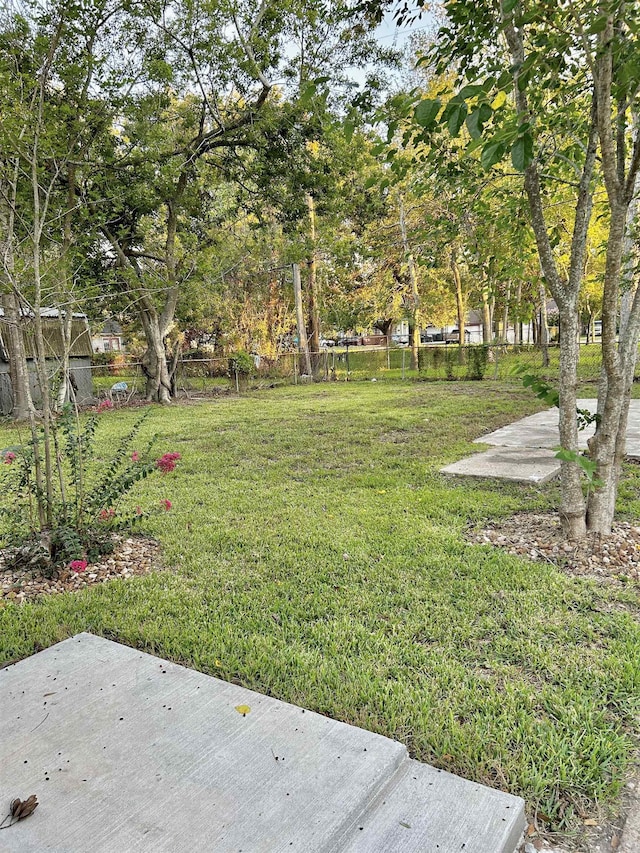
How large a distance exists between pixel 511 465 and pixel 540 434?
1.67 metres

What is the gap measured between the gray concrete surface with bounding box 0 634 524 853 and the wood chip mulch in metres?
1.04

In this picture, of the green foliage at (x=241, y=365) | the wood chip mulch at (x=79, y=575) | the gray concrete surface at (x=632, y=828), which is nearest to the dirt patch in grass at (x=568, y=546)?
the gray concrete surface at (x=632, y=828)

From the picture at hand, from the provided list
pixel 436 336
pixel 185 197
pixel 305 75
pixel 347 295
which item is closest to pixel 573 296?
pixel 305 75

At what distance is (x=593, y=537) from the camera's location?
311cm

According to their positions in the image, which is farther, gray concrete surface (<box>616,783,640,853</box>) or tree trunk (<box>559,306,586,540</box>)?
tree trunk (<box>559,306,586,540</box>)

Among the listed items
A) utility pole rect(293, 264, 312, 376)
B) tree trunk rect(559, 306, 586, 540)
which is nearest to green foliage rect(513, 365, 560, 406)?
tree trunk rect(559, 306, 586, 540)

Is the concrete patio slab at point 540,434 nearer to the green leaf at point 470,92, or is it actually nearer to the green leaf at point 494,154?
the green leaf at point 494,154

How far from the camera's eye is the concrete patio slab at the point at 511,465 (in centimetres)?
458

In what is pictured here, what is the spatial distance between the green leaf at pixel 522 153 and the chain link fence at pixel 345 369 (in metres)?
11.8

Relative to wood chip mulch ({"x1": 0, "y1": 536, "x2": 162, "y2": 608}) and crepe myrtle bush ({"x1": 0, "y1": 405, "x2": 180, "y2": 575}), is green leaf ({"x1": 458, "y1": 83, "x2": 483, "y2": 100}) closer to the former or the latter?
crepe myrtle bush ({"x1": 0, "y1": 405, "x2": 180, "y2": 575})

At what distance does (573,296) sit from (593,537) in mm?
1425

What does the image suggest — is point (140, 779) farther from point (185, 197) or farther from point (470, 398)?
point (185, 197)

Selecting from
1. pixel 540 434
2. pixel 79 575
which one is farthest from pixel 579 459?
pixel 540 434

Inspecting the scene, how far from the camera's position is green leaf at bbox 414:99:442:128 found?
1.37 metres
